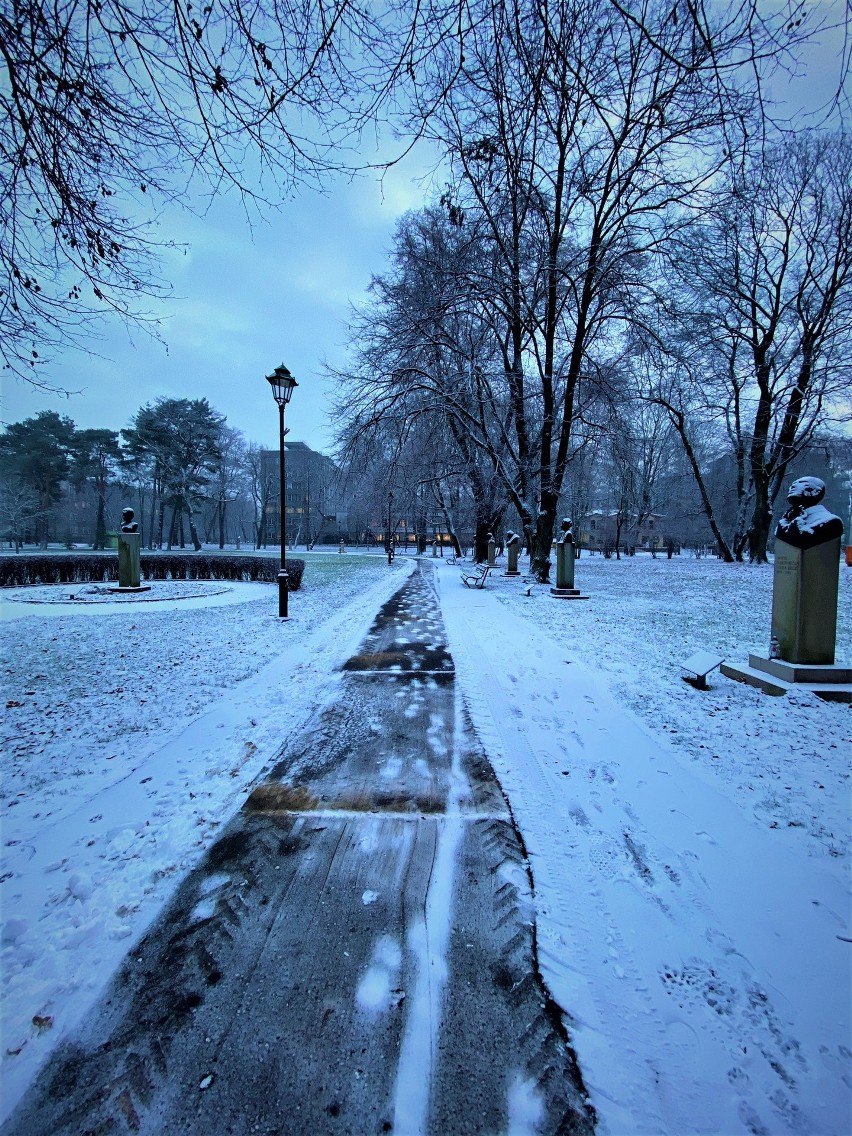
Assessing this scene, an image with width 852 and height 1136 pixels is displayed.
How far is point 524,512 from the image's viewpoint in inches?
666

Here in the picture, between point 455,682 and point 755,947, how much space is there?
11.7 feet

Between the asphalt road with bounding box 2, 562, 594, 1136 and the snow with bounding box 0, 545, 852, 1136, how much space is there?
2.7 inches

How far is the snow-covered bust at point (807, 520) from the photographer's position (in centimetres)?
495

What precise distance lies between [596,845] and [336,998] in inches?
58.7

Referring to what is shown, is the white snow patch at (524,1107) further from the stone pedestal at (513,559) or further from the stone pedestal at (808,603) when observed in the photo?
the stone pedestal at (513,559)

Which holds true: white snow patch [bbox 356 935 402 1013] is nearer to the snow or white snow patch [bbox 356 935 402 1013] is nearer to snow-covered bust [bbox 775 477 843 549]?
the snow

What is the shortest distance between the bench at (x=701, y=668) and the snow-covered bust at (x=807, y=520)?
1507mm

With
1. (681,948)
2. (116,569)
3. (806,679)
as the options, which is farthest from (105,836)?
(116,569)

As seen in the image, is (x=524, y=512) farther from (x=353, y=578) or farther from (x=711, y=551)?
(x=711, y=551)

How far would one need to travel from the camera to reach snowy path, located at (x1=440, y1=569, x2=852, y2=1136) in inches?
55.2

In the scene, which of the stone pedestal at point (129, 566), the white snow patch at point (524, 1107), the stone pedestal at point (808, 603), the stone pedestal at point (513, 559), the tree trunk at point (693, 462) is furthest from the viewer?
the stone pedestal at point (513, 559)

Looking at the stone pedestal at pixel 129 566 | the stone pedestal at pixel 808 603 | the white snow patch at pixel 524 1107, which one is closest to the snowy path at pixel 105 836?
the white snow patch at pixel 524 1107

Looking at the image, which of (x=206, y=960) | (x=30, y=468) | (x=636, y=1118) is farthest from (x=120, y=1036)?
(x=30, y=468)

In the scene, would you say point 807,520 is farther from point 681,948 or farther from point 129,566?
point 129,566
